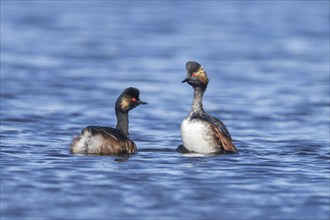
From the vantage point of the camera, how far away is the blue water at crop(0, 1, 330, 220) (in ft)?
43.1

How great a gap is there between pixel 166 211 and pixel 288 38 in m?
25.5

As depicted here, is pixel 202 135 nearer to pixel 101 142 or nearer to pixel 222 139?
pixel 222 139

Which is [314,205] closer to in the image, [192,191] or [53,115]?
[192,191]

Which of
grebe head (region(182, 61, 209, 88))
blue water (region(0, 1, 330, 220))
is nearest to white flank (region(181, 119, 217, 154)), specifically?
blue water (region(0, 1, 330, 220))

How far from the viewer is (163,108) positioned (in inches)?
896

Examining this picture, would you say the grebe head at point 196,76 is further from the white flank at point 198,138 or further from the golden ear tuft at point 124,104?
the golden ear tuft at point 124,104

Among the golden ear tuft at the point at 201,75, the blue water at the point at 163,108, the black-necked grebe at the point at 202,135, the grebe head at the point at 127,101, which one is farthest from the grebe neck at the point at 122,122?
the golden ear tuft at the point at 201,75

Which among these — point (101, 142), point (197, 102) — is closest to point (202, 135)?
point (197, 102)

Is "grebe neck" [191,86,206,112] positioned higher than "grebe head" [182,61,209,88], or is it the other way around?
"grebe head" [182,61,209,88]

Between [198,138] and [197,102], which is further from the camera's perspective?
[197,102]

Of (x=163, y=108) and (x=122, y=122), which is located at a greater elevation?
(x=163, y=108)

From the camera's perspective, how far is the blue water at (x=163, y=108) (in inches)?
518

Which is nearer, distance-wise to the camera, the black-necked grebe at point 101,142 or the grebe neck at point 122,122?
the black-necked grebe at point 101,142

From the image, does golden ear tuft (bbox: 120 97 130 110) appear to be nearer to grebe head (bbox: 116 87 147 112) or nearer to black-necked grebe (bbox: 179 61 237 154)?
grebe head (bbox: 116 87 147 112)
